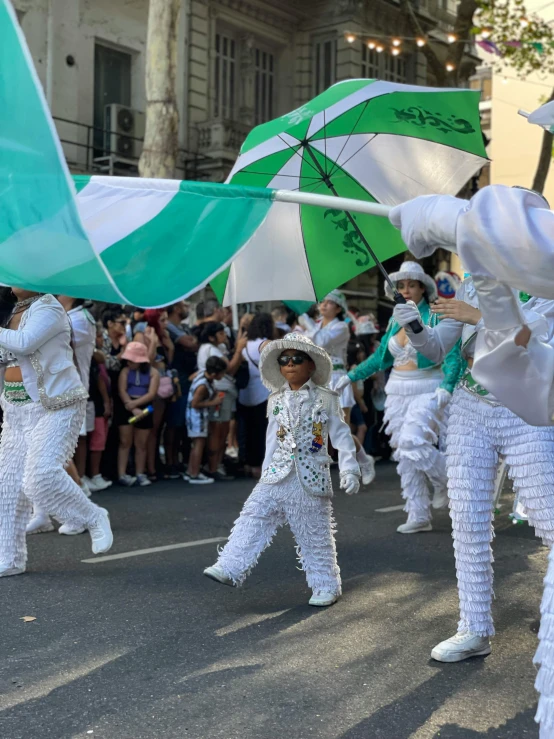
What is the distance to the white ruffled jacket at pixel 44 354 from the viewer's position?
Result: 19.5 feet

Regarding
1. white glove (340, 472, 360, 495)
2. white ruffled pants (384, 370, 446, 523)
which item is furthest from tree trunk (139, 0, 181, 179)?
white glove (340, 472, 360, 495)

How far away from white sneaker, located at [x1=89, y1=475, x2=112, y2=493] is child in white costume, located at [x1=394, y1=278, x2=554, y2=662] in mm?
5886

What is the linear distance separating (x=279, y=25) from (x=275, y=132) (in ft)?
62.4

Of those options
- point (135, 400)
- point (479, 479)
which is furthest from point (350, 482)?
point (135, 400)

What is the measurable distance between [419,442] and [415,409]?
0.88ft

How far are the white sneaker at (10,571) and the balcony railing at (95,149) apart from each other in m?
13.4

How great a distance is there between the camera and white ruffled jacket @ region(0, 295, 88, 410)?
595 centimetres

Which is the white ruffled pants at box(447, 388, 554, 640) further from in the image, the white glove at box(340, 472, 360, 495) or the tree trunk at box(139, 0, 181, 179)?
the tree trunk at box(139, 0, 181, 179)

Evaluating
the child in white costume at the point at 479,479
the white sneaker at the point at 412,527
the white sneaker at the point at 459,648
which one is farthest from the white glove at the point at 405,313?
the white sneaker at the point at 412,527

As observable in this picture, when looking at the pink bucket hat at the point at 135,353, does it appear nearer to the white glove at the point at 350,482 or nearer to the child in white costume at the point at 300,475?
the child in white costume at the point at 300,475

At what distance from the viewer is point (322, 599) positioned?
5445 mm

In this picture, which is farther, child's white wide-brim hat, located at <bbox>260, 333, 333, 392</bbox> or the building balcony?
the building balcony

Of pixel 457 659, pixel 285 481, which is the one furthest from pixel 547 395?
pixel 285 481

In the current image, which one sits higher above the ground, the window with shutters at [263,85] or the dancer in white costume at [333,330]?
the window with shutters at [263,85]
